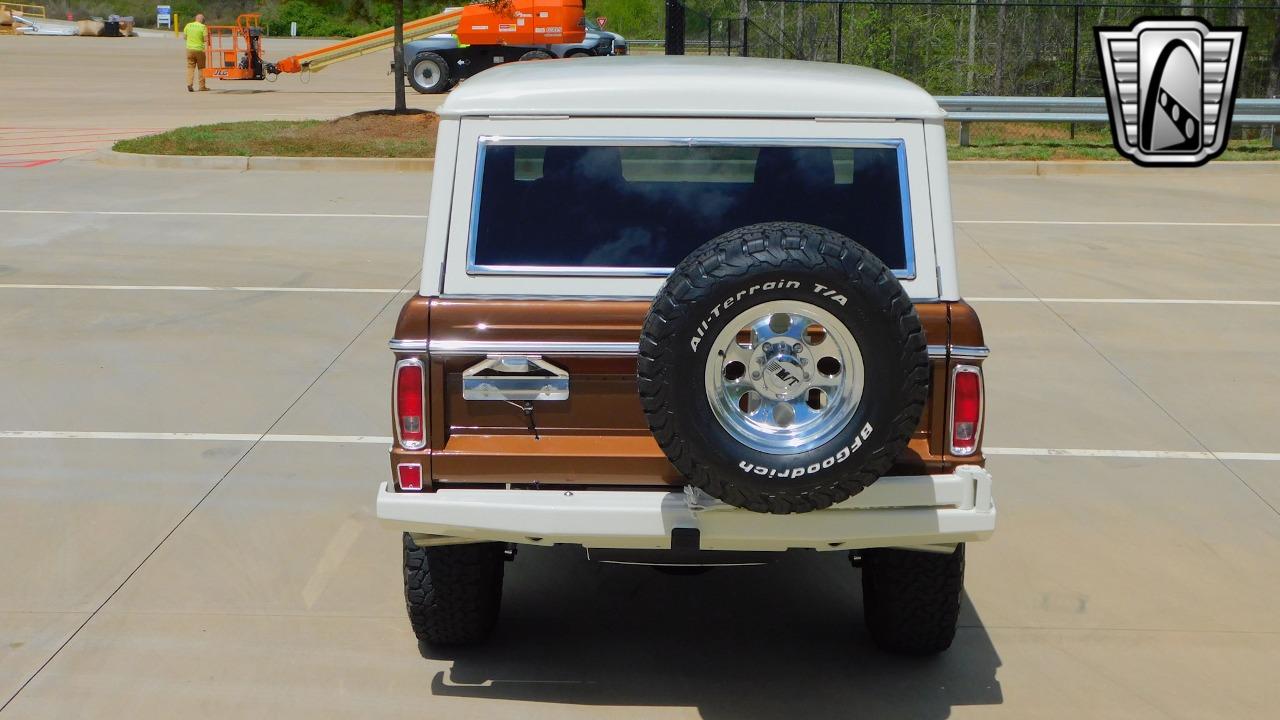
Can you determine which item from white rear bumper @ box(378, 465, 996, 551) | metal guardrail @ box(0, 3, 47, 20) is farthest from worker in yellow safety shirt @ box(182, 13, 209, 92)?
metal guardrail @ box(0, 3, 47, 20)

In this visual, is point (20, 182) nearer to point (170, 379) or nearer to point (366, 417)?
point (170, 379)

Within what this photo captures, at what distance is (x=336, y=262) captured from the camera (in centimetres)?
1234

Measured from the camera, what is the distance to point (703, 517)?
4188 mm

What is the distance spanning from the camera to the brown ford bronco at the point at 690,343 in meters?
3.96

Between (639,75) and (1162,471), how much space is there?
3.80 metres

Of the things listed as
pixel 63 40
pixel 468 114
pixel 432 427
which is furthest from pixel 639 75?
pixel 63 40

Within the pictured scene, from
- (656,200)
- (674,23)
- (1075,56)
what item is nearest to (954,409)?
(656,200)

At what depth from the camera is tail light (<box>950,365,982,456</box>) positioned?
4340 millimetres

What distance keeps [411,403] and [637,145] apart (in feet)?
3.69

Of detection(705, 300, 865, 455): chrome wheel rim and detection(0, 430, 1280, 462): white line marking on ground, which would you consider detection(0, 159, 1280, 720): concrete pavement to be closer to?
detection(0, 430, 1280, 462): white line marking on ground

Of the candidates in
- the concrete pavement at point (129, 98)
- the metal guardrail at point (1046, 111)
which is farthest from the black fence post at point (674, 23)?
the concrete pavement at point (129, 98)

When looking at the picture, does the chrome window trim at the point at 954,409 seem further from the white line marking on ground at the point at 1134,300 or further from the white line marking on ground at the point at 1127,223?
the white line marking on ground at the point at 1127,223
